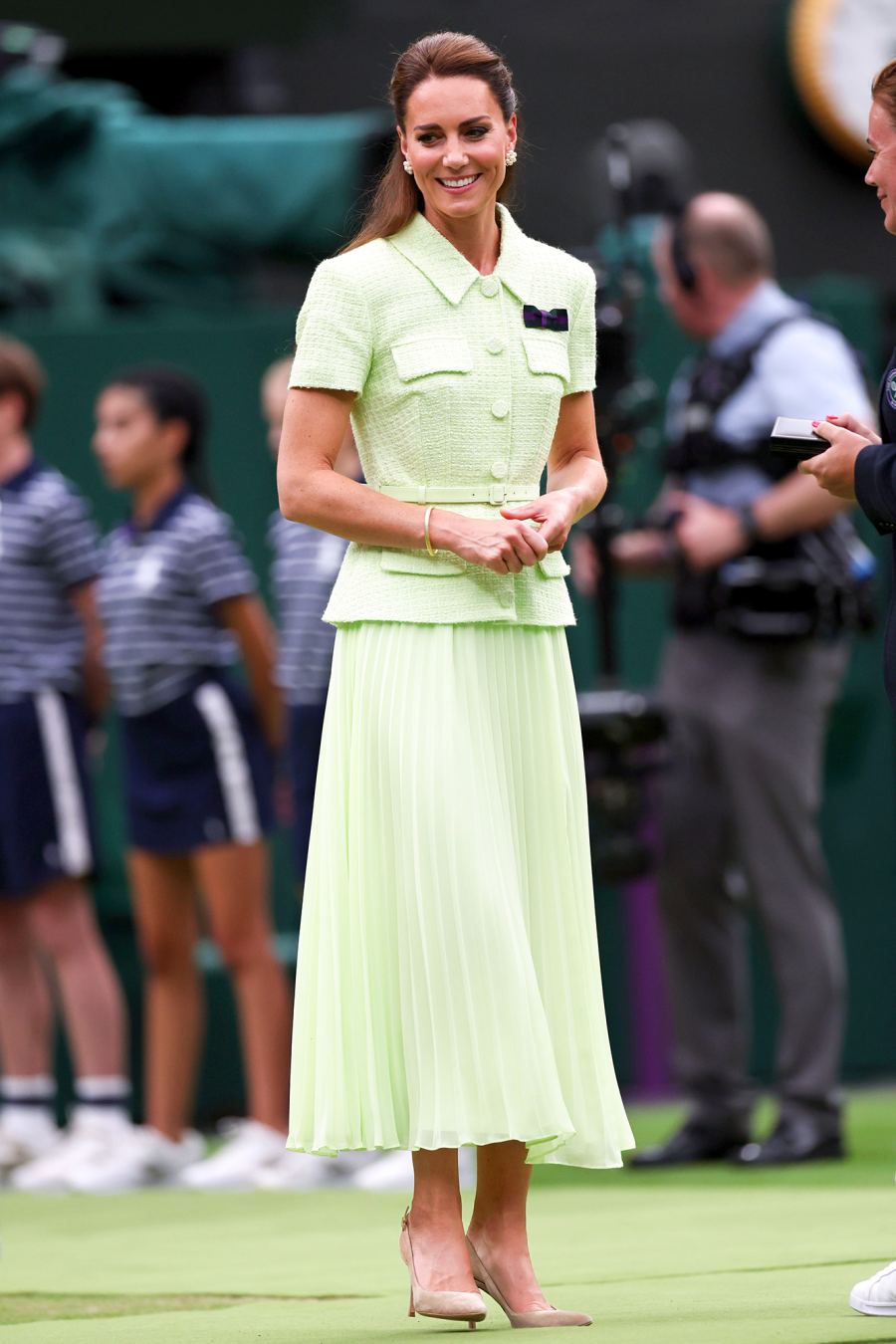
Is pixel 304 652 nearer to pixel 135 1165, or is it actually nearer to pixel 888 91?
pixel 135 1165

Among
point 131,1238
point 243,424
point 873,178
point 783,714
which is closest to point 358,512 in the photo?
point 873,178

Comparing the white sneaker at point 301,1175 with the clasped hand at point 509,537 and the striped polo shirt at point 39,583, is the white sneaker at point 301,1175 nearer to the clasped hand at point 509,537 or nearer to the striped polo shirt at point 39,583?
the striped polo shirt at point 39,583

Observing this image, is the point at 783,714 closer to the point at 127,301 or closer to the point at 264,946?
the point at 264,946

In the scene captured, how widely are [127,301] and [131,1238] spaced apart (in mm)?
4118

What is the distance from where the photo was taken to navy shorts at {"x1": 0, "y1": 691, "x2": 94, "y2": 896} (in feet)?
22.3

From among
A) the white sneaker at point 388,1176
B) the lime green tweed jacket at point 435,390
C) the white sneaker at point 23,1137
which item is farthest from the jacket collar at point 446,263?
the white sneaker at point 23,1137

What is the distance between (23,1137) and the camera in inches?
269

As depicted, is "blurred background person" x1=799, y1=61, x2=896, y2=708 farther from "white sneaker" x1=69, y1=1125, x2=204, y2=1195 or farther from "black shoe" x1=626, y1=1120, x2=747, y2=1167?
"white sneaker" x1=69, y1=1125, x2=204, y2=1195

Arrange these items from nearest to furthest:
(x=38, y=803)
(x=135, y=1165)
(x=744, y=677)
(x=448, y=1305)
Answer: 1. (x=448, y=1305)
2. (x=744, y=677)
3. (x=135, y=1165)
4. (x=38, y=803)

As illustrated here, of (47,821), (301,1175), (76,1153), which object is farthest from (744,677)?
(76,1153)

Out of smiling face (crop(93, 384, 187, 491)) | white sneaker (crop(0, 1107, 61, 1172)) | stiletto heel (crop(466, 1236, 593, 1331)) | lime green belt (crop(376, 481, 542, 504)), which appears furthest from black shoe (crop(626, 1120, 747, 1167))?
lime green belt (crop(376, 481, 542, 504))

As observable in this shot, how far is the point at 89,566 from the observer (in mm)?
6949

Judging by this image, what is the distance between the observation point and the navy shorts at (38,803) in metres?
6.81

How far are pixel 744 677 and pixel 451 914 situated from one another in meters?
2.83
